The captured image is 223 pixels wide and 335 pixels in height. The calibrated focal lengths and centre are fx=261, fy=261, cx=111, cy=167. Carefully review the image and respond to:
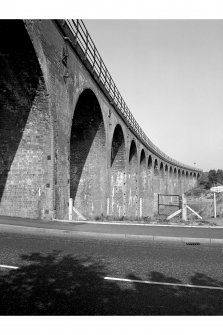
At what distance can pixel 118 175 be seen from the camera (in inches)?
797

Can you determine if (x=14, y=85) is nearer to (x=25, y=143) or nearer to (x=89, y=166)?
(x=25, y=143)

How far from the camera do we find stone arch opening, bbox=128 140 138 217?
23.0 m

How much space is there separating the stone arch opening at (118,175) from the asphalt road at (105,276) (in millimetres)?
13388

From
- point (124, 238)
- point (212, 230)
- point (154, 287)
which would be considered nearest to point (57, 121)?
point (124, 238)

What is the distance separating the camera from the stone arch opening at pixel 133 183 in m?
23.0

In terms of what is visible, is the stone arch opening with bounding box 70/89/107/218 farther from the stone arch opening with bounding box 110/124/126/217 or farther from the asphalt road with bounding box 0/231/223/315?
the asphalt road with bounding box 0/231/223/315

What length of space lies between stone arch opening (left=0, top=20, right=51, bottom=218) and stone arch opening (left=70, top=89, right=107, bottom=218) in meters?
5.96

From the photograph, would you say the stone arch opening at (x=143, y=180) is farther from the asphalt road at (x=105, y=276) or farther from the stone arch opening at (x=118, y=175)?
the asphalt road at (x=105, y=276)

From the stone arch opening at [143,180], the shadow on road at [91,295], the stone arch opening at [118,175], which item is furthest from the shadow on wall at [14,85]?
the stone arch opening at [143,180]

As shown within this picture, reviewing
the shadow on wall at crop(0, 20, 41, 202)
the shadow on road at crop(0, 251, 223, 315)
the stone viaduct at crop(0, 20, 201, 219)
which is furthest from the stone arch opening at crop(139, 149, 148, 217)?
the shadow on road at crop(0, 251, 223, 315)

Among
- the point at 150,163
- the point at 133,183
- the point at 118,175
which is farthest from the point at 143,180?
the point at 118,175

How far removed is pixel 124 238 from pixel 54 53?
22.1 ft

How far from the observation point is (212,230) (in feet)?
27.9

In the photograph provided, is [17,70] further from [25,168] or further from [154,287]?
[154,287]
